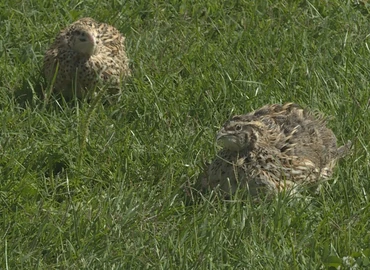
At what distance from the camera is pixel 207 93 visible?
7.54m

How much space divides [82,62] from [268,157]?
6.32 feet

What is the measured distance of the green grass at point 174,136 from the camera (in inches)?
230

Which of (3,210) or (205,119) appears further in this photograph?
(205,119)

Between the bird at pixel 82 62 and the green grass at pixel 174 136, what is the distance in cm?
14

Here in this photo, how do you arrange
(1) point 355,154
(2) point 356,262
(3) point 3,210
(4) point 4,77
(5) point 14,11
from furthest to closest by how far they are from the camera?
(5) point 14,11, (4) point 4,77, (1) point 355,154, (3) point 3,210, (2) point 356,262

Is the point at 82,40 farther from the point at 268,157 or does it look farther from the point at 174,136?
the point at 268,157

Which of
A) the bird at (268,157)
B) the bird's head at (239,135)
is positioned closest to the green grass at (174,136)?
the bird at (268,157)

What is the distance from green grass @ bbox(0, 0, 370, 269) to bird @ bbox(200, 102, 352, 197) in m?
0.13

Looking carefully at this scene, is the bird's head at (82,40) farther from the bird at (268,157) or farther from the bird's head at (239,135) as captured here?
the bird's head at (239,135)

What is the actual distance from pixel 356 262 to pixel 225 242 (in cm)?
67

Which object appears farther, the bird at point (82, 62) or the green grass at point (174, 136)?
the bird at point (82, 62)

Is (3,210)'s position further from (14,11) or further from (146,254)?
(14,11)

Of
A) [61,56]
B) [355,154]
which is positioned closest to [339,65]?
[355,154]

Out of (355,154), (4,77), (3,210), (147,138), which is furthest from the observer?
(4,77)
